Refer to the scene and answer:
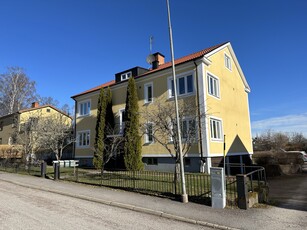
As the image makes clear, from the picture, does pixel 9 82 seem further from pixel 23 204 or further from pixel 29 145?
pixel 23 204

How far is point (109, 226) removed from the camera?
6.40 m

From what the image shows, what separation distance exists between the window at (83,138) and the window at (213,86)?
1407 cm

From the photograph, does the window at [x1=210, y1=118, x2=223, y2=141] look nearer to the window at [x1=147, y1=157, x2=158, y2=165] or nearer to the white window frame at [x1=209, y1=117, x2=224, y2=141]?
the white window frame at [x1=209, y1=117, x2=224, y2=141]

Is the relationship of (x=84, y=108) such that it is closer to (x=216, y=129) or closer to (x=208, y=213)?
(x=216, y=129)

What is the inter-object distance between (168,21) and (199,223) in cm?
744

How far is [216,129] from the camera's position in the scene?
19.0 meters

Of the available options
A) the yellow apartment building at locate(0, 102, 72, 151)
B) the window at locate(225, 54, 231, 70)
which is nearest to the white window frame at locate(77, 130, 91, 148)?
the yellow apartment building at locate(0, 102, 72, 151)

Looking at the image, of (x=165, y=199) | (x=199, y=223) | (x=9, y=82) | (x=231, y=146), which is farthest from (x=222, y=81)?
(x=9, y=82)

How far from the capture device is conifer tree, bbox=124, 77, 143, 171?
19.2m

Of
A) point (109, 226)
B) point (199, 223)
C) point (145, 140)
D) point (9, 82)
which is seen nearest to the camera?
point (109, 226)

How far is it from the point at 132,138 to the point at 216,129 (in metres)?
6.63

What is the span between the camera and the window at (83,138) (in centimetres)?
2638

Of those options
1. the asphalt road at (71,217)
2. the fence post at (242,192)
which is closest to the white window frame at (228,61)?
the fence post at (242,192)

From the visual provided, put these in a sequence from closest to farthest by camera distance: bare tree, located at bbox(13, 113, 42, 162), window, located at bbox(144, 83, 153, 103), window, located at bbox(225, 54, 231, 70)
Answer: window, located at bbox(144, 83, 153, 103) → window, located at bbox(225, 54, 231, 70) → bare tree, located at bbox(13, 113, 42, 162)
